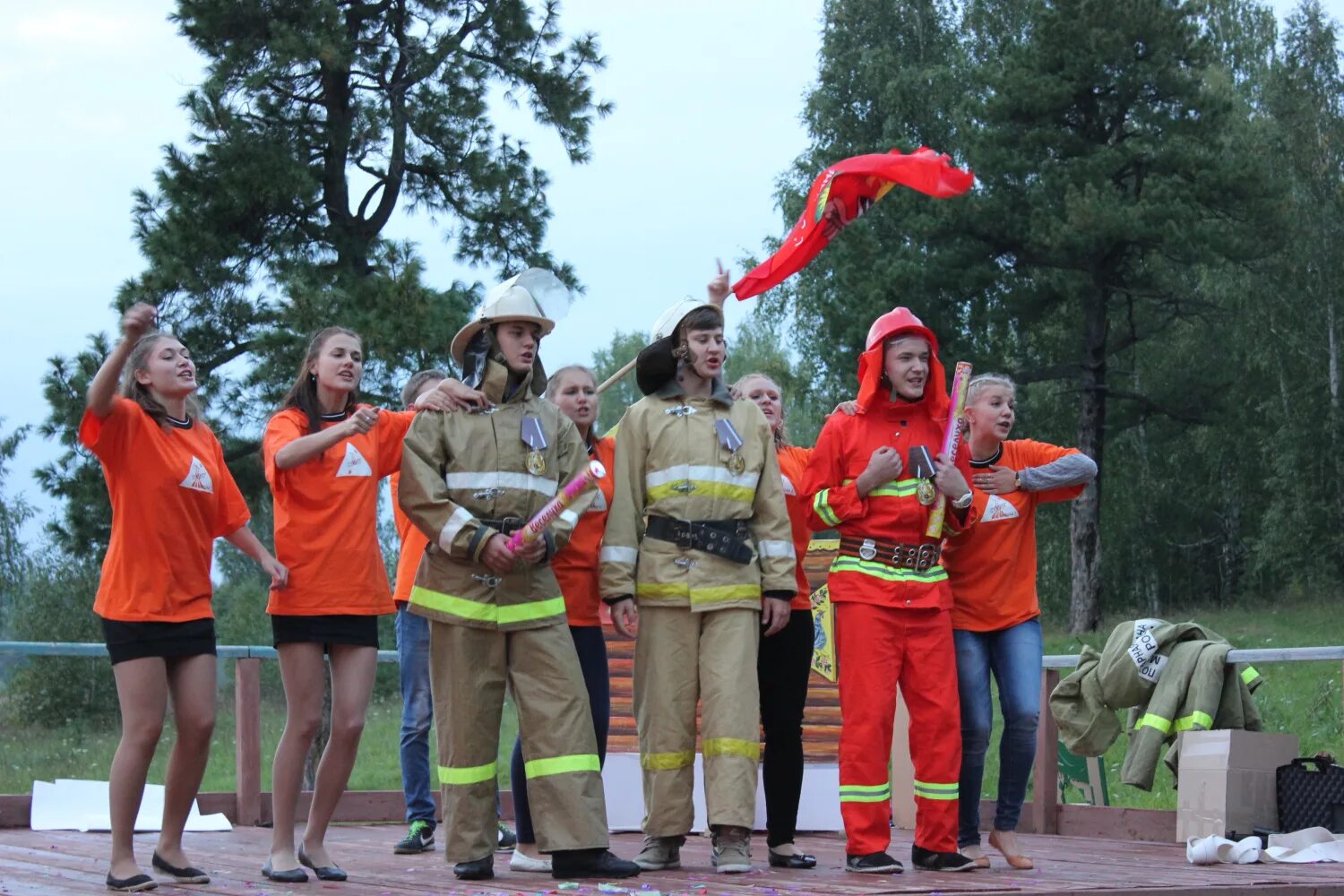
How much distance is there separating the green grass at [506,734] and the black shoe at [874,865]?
10.9 ft

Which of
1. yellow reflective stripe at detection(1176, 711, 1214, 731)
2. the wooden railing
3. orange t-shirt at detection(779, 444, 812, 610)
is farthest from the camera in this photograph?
the wooden railing

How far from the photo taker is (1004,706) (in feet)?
22.0

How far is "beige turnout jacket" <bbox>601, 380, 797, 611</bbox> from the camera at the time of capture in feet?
19.9

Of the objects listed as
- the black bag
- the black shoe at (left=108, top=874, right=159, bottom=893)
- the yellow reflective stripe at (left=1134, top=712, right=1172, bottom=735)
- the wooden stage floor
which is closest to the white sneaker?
the wooden stage floor

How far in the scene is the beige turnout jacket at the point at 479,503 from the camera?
5.76 m

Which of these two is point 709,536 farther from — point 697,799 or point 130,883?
point 697,799

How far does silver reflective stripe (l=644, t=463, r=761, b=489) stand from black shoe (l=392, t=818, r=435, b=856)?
2096 millimetres

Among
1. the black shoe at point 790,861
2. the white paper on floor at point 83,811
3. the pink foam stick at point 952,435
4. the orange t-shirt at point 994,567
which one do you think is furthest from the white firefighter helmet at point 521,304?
the white paper on floor at point 83,811

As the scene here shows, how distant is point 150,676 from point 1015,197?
25.0 metres

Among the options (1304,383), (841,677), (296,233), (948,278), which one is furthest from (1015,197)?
(841,677)

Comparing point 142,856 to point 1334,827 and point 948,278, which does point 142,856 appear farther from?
point 948,278

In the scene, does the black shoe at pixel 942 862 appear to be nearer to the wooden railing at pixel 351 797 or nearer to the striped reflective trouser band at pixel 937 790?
the striped reflective trouser band at pixel 937 790

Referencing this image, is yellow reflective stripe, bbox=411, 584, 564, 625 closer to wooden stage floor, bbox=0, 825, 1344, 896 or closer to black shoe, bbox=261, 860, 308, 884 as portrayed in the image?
wooden stage floor, bbox=0, 825, 1344, 896

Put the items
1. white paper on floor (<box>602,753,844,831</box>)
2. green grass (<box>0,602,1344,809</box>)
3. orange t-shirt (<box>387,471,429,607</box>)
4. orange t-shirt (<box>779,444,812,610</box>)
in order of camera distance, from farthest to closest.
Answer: green grass (<box>0,602,1344,809</box>), white paper on floor (<box>602,753,844,831</box>), orange t-shirt (<box>387,471,429,607</box>), orange t-shirt (<box>779,444,812,610</box>)
